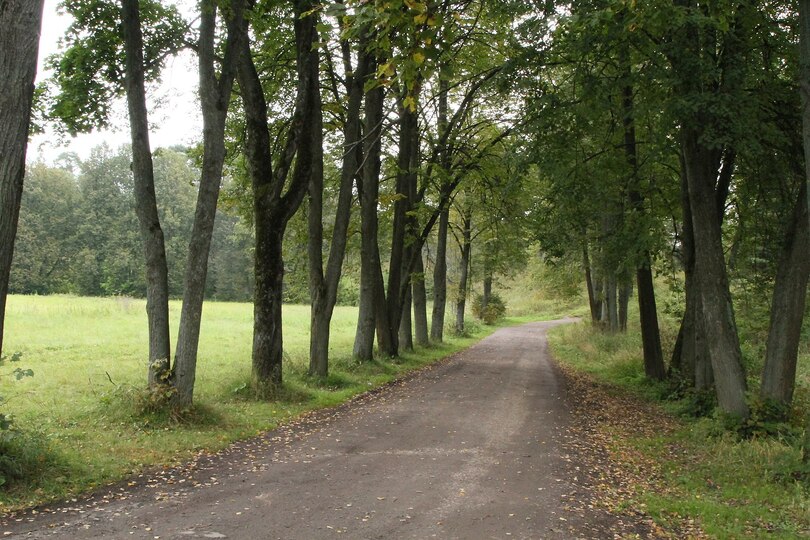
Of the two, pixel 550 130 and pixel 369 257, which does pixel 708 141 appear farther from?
pixel 369 257

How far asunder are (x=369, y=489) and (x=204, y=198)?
5465mm

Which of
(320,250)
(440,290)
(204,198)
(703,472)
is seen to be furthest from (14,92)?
(440,290)

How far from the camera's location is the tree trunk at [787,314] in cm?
914

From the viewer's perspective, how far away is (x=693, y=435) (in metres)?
9.49

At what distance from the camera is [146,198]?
939 cm

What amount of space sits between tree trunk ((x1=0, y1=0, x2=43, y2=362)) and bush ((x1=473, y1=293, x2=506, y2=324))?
3870cm

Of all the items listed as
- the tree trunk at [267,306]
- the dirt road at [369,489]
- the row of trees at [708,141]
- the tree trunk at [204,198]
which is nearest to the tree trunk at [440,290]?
the row of trees at [708,141]

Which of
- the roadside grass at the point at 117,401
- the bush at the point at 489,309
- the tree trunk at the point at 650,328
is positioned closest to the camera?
the roadside grass at the point at 117,401

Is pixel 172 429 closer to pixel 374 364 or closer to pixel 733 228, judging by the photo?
pixel 374 364

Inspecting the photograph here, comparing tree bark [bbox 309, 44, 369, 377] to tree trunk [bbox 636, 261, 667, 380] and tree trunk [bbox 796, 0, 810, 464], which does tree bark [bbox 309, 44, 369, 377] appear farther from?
tree trunk [bbox 796, 0, 810, 464]

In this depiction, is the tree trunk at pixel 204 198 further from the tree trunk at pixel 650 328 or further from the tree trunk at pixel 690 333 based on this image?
the tree trunk at pixel 650 328

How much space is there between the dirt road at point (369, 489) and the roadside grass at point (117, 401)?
1.73ft

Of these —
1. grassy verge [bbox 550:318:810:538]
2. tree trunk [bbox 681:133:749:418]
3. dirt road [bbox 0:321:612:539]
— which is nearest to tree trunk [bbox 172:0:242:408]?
dirt road [bbox 0:321:612:539]

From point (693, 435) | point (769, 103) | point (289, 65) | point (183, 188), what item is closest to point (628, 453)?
point (693, 435)
